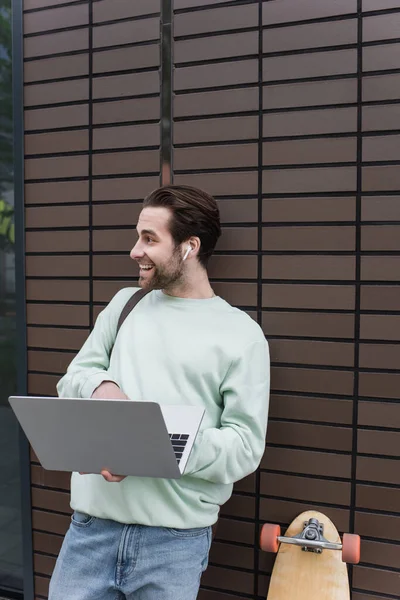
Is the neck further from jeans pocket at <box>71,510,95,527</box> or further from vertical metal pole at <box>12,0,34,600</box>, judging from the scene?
vertical metal pole at <box>12,0,34,600</box>

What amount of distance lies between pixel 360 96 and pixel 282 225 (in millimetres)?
612

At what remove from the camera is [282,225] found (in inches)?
89.8

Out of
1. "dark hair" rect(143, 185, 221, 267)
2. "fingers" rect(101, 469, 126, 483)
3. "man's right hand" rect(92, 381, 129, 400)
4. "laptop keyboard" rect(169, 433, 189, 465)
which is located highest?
"dark hair" rect(143, 185, 221, 267)

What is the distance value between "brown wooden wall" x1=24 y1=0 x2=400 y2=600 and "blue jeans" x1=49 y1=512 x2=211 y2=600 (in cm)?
60

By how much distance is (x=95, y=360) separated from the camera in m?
2.06

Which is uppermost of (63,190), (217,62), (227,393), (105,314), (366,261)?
(217,62)

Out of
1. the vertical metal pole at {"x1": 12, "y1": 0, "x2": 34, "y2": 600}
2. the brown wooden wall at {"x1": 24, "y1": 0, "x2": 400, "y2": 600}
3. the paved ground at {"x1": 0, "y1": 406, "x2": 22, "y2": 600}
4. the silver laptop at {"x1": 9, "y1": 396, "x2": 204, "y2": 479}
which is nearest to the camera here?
the silver laptop at {"x1": 9, "y1": 396, "x2": 204, "y2": 479}

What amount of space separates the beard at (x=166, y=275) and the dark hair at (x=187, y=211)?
0.22 feet

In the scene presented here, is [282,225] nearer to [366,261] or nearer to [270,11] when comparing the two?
[366,261]

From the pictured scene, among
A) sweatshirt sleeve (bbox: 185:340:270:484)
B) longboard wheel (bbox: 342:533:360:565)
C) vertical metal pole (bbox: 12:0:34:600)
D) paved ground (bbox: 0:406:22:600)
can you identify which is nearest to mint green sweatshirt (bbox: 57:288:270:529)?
sweatshirt sleeve (bbox: 185:340:270:484)

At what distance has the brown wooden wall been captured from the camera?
2.16 meters

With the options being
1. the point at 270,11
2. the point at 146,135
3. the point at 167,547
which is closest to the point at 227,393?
the point at 167,547

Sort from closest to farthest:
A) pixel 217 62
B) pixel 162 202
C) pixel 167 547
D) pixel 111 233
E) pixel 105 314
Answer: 1. pixel 167 547
2. pixel 162 202
3. pixel 105 314
4. pixel 217 62
5. pixel 111 233

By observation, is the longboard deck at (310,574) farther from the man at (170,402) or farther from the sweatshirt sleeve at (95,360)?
the sweatshirt sleeve at (95,360)
